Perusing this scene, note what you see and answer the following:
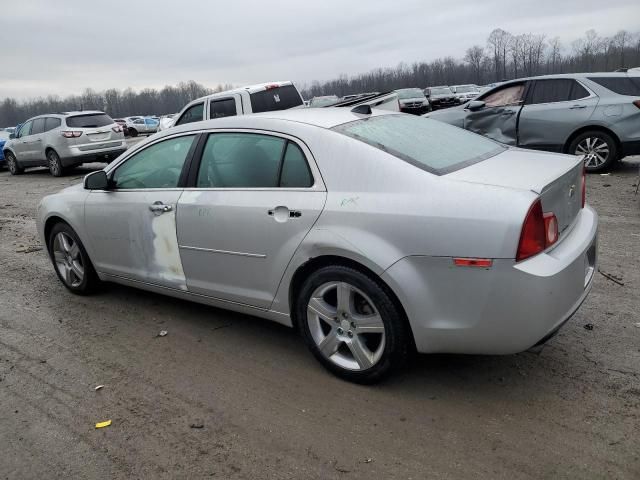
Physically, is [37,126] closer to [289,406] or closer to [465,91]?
[289,406]

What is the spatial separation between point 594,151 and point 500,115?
165cm

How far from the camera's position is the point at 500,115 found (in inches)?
370

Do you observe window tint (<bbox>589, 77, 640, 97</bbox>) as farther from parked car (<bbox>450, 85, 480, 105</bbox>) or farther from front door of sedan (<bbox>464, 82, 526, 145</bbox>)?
parked car (<bbox>450, 85, 480, 105</bbox>)

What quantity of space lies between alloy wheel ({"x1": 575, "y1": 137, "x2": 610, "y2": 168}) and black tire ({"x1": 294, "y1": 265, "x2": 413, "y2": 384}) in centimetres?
724

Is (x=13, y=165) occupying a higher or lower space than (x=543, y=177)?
lower

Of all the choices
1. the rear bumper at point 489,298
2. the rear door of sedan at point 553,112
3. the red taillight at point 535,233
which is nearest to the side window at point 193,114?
the rear door of sedan at point 553,112

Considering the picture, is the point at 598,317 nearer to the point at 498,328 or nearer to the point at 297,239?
the point at 498,328

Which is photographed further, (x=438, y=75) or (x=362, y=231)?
(x=438, y=75)

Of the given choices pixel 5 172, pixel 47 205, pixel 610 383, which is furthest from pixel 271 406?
pixel 5 172

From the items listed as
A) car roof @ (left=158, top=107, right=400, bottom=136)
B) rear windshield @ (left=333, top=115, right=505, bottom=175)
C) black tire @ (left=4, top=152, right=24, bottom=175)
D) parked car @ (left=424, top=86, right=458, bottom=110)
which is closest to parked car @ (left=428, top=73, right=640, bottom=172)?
rear windshield @ (left=333, top=115, right=505, bottom=175)

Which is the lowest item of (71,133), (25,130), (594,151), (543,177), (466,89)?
(594,151)

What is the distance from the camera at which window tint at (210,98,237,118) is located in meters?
10.6

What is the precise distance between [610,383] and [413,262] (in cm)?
137

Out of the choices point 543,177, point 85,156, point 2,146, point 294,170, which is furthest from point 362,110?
point 2,146
